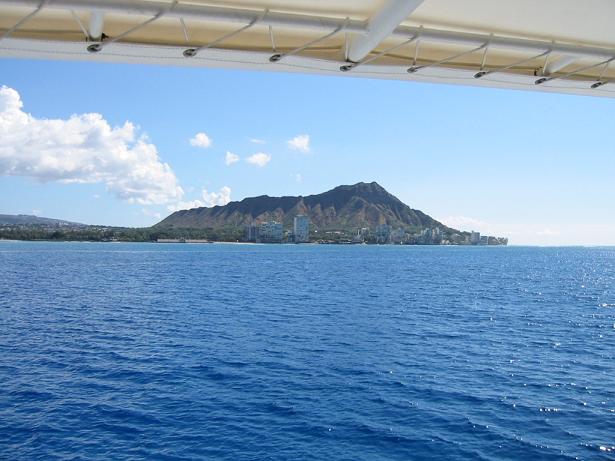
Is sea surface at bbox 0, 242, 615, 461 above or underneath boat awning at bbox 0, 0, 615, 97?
underneath

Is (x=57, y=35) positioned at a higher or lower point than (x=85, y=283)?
higher

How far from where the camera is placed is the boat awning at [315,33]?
15.9 feet

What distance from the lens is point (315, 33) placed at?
577cm

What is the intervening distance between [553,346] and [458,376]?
432 inches

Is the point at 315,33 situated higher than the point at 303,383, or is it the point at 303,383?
the point at 315,33

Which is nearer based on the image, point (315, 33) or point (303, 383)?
point (315, 33)

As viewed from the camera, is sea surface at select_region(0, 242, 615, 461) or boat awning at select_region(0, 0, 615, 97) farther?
Result: sea surface at select_region(0, 242, 615, 461)

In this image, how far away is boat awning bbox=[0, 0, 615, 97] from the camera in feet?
15.9

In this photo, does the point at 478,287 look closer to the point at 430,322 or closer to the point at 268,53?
the point at 430,322

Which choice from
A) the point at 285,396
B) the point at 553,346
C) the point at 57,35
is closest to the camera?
the point at 57,35

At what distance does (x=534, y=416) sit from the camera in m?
16.5

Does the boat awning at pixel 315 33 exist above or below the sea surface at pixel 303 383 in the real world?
above

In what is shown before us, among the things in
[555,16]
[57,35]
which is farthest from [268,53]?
[555,16]

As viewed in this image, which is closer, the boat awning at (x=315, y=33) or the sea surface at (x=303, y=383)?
the boat awning at (x=315, y=33)
